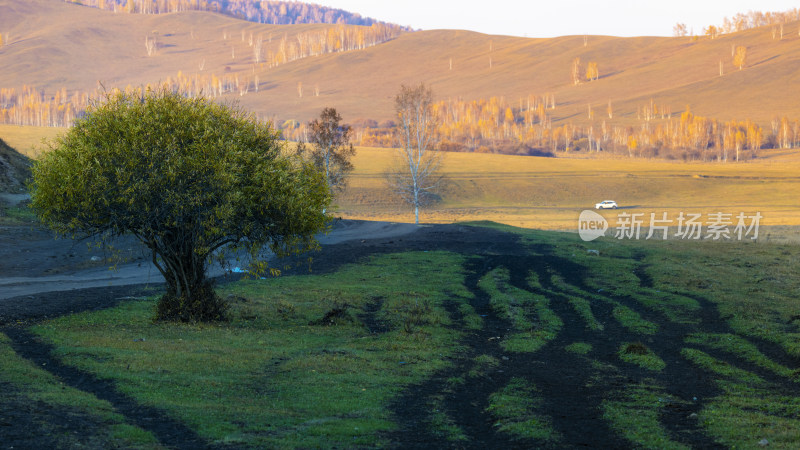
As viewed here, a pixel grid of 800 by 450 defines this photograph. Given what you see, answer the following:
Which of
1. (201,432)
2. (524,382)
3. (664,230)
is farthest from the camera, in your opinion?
(664,230)

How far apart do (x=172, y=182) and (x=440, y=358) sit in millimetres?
10804

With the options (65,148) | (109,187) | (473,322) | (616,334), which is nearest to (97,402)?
(109,187)

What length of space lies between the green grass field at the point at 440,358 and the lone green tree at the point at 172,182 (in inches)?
139

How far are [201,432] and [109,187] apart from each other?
12172 millimetres

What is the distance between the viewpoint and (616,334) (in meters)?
26.5

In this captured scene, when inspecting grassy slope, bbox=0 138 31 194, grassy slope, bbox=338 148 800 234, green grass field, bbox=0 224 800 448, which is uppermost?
grassy slope, bbox=0 138 31 194

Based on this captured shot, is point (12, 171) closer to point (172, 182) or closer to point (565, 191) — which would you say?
point (172, 182)

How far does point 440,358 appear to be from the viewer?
69.4ft

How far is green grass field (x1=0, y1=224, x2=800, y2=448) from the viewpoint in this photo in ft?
45.0

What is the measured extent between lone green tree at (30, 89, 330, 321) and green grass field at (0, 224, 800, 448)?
352 centimetres

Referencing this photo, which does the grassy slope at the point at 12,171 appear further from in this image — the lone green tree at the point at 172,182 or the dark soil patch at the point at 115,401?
the dark soil patch at the point at 115,401

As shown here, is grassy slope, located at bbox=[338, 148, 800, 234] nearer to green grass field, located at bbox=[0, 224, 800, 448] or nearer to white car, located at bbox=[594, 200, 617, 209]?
white car, located at bbox=[594, 200, 617, 209]

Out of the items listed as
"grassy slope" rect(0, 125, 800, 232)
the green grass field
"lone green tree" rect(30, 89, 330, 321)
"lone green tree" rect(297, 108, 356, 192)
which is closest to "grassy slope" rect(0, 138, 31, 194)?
"grassy slope" rect(0, 125, 800, 232)

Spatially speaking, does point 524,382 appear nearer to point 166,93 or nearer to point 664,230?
point 166,93
